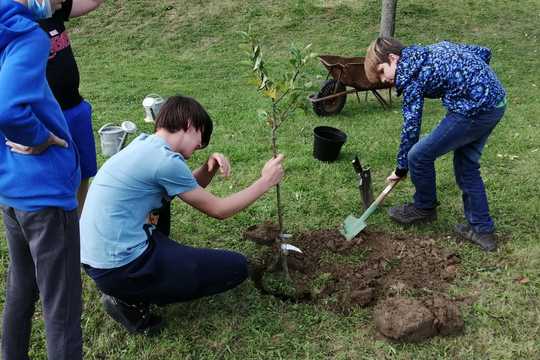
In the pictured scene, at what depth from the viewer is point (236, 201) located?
271 cm

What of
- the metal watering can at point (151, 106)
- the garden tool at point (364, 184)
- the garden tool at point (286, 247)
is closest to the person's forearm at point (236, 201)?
the garden tool at point (286, 247)

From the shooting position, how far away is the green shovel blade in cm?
365

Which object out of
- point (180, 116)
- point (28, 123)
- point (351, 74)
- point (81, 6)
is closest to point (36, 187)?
point (28, 123)

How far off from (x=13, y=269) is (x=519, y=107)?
623 cm

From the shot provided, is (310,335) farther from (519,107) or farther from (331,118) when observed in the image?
(519,107)

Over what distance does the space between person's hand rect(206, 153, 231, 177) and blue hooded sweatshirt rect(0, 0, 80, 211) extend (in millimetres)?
931

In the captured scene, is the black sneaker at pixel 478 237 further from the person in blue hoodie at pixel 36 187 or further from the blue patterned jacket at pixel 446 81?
the person in blue hoodie at pixel 36 187

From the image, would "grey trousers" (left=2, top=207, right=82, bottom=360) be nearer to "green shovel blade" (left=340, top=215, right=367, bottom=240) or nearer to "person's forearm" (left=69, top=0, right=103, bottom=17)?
"person's forearm" (left=69, top=0, right=103, bottom=17)

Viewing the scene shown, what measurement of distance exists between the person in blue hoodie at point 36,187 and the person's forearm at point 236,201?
2.42ft

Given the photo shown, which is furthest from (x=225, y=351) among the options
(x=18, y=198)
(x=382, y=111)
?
(x=382, y=111)

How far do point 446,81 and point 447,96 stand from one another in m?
0.12

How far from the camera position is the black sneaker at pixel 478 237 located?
143 inches

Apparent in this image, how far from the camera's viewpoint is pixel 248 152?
5199 mm

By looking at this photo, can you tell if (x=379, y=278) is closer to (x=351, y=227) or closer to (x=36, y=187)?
(x=351, y=227)
